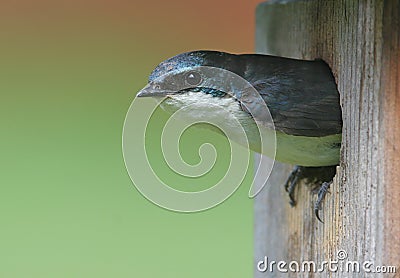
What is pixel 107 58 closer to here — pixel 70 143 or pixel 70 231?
pixel 70 143

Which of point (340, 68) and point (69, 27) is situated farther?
point (69, 27)

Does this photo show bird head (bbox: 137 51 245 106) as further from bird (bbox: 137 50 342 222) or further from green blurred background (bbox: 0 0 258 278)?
green blurred background (bbox: 0 0 258 278)

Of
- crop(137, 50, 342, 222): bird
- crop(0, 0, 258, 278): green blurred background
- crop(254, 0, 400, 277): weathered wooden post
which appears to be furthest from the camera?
crop(0, 0, 258, 278): green blurred background

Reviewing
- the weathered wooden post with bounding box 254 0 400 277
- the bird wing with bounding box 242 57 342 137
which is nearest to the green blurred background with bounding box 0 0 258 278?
the weathered wooden post with bounding box 254 0 400 277

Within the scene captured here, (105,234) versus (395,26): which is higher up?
(395,26)

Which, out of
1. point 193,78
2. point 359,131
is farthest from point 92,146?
point 359,131

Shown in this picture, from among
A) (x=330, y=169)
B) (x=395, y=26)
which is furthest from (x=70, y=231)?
(x=395, y=26)

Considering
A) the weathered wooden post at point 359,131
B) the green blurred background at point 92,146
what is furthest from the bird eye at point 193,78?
the green blurred background at point 92,146

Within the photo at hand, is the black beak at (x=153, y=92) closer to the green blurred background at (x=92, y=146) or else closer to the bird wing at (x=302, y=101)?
the bird wing at (x=302, y=101)
